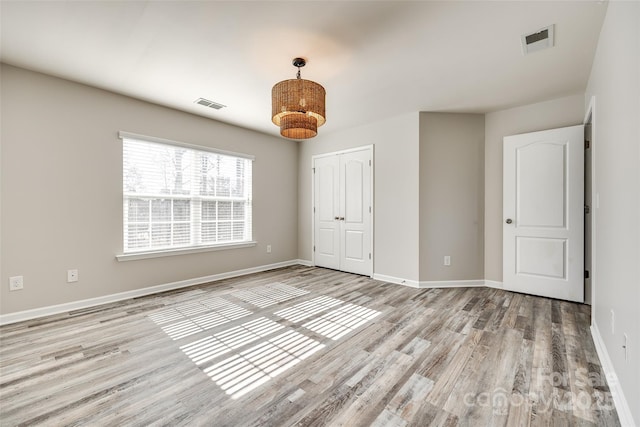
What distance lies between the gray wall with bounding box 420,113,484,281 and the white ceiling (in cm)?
52

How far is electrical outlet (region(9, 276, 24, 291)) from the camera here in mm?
2695

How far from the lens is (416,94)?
3.37m

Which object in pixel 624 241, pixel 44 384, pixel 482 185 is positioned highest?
pixel 482 185

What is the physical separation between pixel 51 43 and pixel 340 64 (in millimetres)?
2498

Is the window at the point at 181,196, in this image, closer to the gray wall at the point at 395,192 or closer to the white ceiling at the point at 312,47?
the white ceiling at the point at 312,47

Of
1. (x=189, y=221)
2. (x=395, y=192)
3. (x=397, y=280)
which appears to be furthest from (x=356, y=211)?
(x=189, y=221)

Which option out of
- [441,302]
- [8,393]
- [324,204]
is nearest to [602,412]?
[441,302]

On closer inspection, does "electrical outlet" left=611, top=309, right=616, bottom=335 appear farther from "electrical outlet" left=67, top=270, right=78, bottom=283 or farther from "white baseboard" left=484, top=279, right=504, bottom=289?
"electrical outlet" left=67, top=270, right=78, bottom=283

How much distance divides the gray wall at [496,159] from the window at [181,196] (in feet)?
12.2

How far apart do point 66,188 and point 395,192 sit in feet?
13.4

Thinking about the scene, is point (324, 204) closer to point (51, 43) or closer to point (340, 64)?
point (340, 64)

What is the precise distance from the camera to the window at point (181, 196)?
3.51 metres

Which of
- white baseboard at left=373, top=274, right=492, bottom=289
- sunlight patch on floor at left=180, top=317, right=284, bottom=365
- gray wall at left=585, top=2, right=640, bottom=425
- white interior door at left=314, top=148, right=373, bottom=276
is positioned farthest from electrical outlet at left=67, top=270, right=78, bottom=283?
gray wall at left=585, top=2, right=640, bottom=425

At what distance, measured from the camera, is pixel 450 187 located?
3.98 meters
